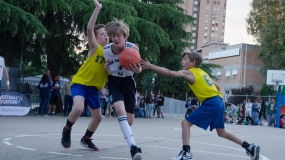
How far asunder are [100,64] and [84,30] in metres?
16.8

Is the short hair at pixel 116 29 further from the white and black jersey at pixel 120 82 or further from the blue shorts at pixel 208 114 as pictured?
the blue shorts at pixel 208 114

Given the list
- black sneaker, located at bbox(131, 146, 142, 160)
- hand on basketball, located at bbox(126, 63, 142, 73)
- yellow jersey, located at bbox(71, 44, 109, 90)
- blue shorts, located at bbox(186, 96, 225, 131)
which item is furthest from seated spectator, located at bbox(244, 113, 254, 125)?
black sneaker, located at bbox(131, 146, 142, 160)

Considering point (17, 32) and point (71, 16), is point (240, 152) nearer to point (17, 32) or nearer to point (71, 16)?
point (17, 32)

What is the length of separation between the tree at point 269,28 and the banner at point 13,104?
3687 cm

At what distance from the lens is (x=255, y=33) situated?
56.3 metres

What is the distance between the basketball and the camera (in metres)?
6.44

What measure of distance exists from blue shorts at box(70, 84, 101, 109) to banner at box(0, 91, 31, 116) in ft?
39.2

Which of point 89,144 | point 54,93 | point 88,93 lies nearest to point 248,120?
point 54,93

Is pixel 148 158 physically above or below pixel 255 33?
below

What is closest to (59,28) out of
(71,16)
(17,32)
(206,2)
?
(71,16)

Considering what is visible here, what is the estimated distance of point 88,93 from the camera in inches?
288

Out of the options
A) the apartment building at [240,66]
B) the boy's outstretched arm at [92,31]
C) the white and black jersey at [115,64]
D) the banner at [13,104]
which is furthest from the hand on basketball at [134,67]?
the apartment building at [240,66]

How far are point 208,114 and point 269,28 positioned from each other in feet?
154

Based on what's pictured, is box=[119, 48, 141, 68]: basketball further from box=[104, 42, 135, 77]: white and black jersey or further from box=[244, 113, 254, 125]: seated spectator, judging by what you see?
box=[244, 113, 254, 125]: seated spectator
